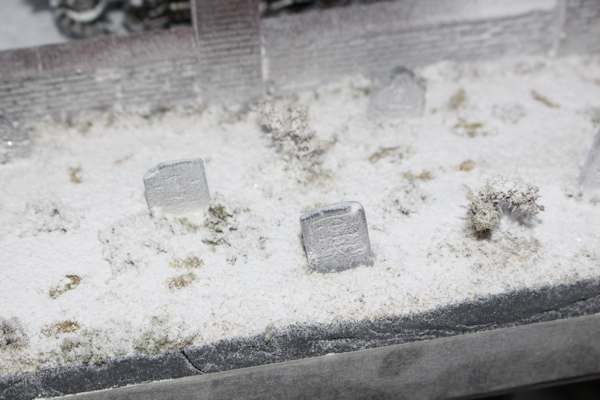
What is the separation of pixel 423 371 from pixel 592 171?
197 centimetres

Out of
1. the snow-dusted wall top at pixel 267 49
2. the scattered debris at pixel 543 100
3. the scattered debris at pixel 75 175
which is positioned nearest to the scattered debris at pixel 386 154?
the snow-dusted wall top at pixel 267 49

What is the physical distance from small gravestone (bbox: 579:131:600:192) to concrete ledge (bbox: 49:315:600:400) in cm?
103

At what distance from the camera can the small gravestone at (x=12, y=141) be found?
553 centimetres

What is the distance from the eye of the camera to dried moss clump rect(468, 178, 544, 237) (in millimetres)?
4715

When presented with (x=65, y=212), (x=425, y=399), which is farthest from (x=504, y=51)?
(x=65, y=212)

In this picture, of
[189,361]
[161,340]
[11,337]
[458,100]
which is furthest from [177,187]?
[458,100]

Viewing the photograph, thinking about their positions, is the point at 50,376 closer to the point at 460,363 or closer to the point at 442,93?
the point at 460,363

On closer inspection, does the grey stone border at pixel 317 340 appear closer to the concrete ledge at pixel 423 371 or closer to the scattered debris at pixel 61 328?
the concrete ledge at pixel 423 371

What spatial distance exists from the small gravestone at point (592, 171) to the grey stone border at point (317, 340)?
93 cm

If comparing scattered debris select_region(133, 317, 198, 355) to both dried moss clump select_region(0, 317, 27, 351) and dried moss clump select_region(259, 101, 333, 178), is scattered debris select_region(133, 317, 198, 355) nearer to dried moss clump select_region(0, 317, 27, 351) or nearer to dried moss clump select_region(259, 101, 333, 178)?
dried moss clump select_region(0, 317, 27, 351)

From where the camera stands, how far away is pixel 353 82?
256 inches

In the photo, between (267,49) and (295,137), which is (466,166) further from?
(267,49)

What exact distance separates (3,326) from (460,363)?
305 centimetres

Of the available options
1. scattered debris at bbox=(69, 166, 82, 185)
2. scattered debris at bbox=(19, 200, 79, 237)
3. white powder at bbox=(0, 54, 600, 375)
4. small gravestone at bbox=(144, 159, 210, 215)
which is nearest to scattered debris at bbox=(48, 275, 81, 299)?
white powder at bbox=(0, 54, 600, 375)
